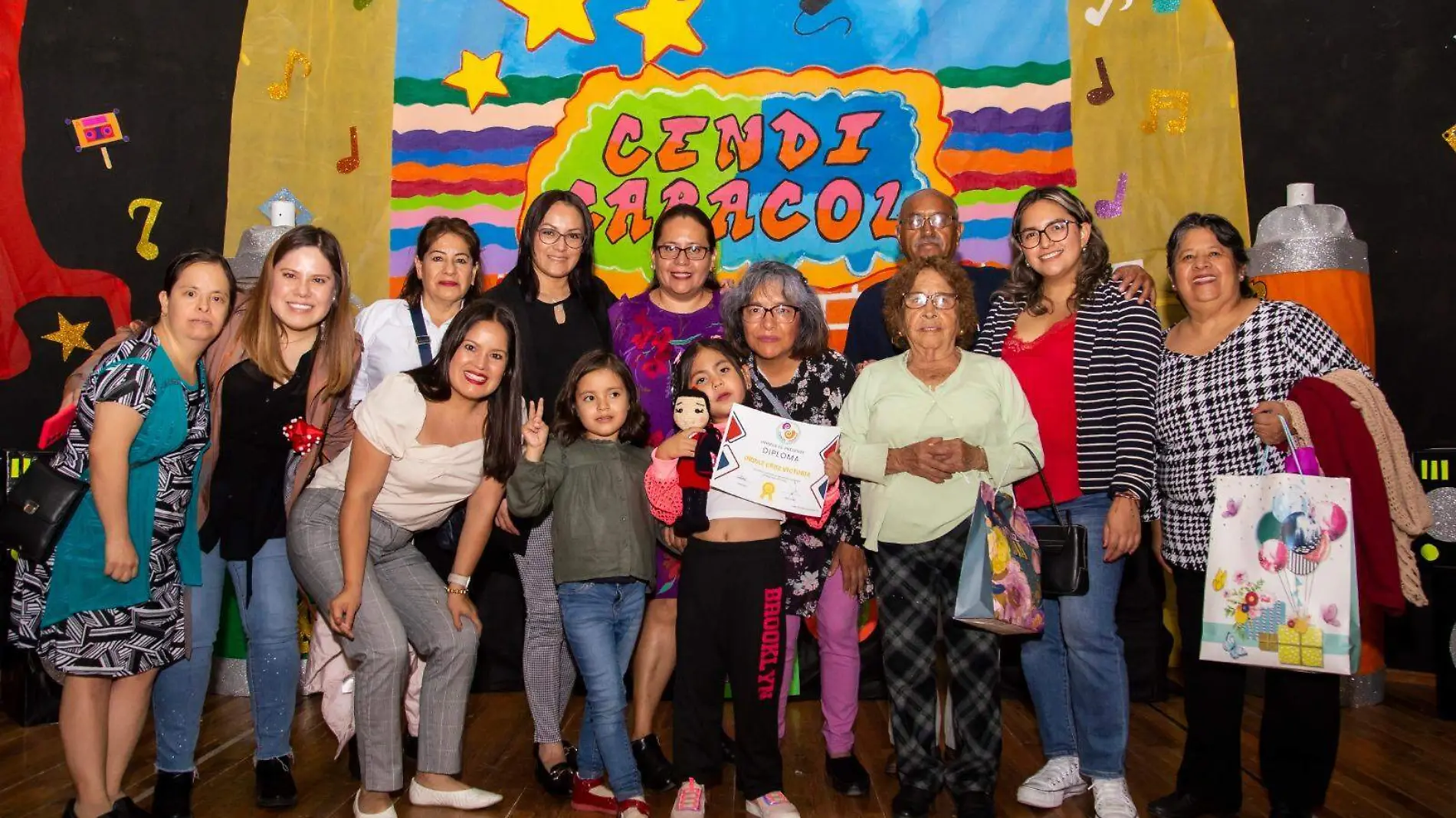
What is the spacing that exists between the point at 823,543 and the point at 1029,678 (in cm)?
71

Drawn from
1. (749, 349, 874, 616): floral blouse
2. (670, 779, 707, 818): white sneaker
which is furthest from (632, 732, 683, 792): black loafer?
(749, 349, 874, 616): floral blouse

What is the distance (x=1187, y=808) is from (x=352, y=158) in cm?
416

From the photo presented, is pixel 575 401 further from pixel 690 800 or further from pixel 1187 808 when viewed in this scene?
pixel 1187 808

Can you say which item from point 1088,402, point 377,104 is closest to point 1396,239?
point 1088,402

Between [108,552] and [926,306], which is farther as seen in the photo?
[926,306]

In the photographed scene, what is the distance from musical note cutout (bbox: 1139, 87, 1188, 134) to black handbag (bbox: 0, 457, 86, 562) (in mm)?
4235

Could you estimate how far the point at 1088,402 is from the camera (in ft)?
9.98

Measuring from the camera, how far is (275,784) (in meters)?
3.18

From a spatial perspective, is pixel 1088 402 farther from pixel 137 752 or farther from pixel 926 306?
pixel 137 752

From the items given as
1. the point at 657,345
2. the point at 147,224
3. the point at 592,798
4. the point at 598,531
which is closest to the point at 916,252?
the point at 657,345

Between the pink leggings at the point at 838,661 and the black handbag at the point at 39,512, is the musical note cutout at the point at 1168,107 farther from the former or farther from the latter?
the black handbag at the point at 39,512

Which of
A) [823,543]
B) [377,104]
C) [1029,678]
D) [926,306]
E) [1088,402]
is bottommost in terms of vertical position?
[1029,678]

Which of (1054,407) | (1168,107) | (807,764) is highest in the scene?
(1168,107)

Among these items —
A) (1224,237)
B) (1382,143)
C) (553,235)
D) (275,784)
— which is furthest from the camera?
(1382,143)
